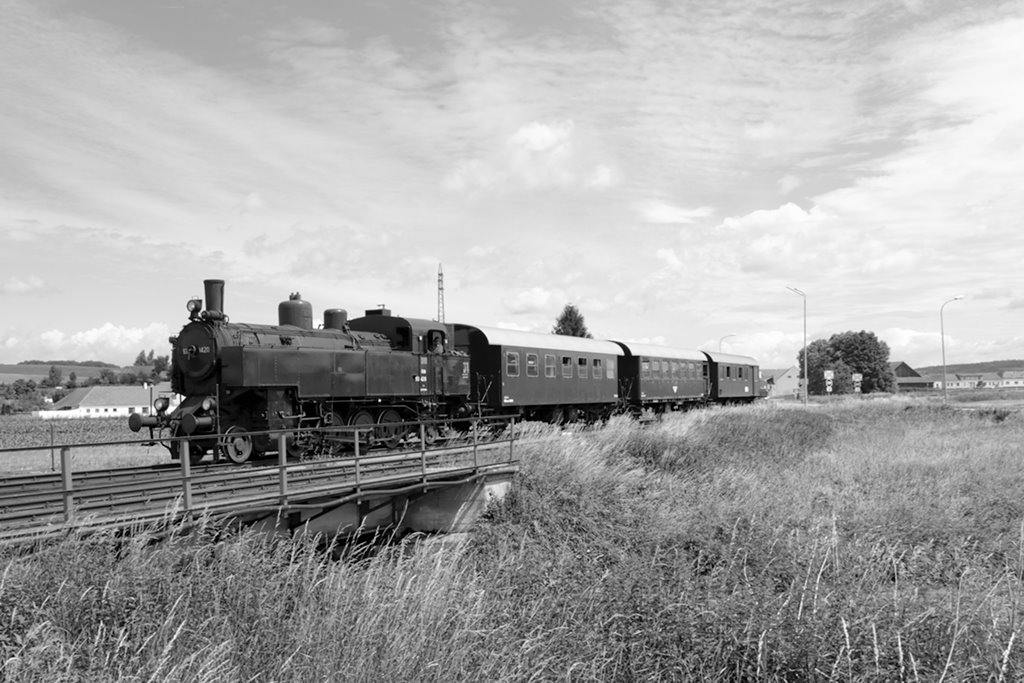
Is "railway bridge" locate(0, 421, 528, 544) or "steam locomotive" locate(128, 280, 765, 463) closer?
"railway bridge" locate(0, 421, 528, 544)

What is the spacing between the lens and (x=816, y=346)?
119m

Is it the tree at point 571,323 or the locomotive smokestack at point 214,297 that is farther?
the tree at point 571,323

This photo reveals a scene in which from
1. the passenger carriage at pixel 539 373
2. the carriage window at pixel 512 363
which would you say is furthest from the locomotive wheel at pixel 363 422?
the carriage window at pixel 512 363

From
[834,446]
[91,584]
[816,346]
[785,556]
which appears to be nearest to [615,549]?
[785,556]

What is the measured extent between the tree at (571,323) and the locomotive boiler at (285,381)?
133 ft

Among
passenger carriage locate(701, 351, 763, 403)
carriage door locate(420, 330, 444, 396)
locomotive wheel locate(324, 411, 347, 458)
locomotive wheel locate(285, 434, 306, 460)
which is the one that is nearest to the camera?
locomotive wheel locate(285, 434, 306, 460)

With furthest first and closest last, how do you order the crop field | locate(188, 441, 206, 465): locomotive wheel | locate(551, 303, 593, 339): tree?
locate(551, 303, 593, 339): tree, the crop field, locate(188, 441, 206, 465): locomotive wheel

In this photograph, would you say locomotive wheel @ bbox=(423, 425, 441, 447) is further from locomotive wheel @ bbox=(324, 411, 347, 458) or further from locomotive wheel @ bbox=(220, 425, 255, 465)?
locomotive wheel @ bbox=(220, 425, 255, 465)

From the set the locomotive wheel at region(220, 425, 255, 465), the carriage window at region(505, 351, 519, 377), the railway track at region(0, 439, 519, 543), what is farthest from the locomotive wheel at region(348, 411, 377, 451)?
the carriage window at region(505, 351, 519, 377)

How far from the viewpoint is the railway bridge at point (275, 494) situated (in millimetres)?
8672

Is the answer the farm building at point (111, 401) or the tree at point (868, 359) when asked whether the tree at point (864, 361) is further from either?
the farm building at point (111, 401)

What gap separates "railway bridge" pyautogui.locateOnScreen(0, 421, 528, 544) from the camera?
28.5ft

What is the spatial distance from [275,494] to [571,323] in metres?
50.4

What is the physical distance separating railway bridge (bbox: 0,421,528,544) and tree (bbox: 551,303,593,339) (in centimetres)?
4372
